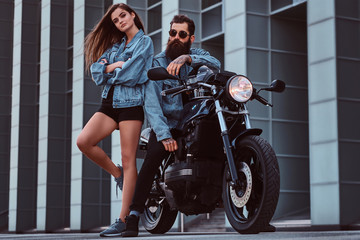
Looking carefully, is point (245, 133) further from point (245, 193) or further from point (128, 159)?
point (128, 159)

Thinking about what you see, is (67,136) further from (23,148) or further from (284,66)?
(284,66)

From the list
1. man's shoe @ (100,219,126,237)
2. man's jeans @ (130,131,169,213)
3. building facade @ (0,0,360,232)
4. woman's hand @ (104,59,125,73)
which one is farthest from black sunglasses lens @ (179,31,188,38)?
building facade @ (0,0,360,232)

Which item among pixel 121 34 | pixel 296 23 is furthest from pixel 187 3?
pixel 121 34

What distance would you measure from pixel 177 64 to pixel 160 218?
1.65m

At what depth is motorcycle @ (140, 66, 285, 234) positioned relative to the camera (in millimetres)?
4391

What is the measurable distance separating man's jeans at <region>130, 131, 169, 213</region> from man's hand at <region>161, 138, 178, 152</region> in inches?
5.9

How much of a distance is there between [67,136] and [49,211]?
3.05 m

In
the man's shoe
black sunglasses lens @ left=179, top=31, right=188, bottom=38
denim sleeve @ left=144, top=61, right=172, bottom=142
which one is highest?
black sunglasses lens @ left=179, top=31, right=188, bottom=38

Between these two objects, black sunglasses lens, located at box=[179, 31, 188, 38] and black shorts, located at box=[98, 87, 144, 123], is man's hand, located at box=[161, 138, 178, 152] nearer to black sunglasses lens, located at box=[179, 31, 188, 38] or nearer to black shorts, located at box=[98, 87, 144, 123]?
black shorts, located at box=[98, 87, 144, 123]

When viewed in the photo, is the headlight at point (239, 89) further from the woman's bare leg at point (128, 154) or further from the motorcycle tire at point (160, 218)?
the motorcycle tire at point (160, 218)

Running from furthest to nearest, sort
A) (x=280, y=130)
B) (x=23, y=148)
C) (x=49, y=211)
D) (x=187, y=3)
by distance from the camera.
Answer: (x=23, y=148), (x=49, y=211), (x=187, y=3), (x=280, y=130)

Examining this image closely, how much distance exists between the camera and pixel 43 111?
26.0 metres

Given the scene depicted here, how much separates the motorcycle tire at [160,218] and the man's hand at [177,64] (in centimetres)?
136

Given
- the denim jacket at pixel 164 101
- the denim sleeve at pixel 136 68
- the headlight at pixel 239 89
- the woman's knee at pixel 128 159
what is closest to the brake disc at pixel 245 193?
the headlight at pixel 239 89
